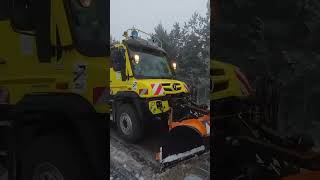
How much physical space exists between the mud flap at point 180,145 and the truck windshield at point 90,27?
2.66ft

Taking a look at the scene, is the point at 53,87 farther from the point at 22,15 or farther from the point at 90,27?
the point at 22,15

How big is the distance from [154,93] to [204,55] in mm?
448

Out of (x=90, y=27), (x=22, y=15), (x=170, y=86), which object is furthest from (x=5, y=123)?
(x=170, y=86)

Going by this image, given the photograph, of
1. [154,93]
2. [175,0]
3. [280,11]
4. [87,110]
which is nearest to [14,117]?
[87,110]

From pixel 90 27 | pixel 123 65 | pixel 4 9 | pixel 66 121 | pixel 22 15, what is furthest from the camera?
pixel 4 9

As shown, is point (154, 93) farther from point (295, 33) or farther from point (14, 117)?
point (14, 117)

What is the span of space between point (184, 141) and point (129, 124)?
43 centimetres

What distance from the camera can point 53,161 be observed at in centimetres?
396

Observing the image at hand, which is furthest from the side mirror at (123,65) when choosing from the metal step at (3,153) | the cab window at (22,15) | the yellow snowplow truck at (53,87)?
the metal step at (3,153)

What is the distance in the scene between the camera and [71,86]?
378 cm

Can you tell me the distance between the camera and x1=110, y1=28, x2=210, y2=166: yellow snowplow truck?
3432 mm

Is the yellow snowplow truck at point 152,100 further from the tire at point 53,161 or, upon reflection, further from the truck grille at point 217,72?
the tire at point 53,161

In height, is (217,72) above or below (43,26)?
below

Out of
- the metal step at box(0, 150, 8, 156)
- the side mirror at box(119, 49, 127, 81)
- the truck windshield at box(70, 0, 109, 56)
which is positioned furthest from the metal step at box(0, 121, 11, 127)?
the side mirror at box(119, 49, 127, 81)
